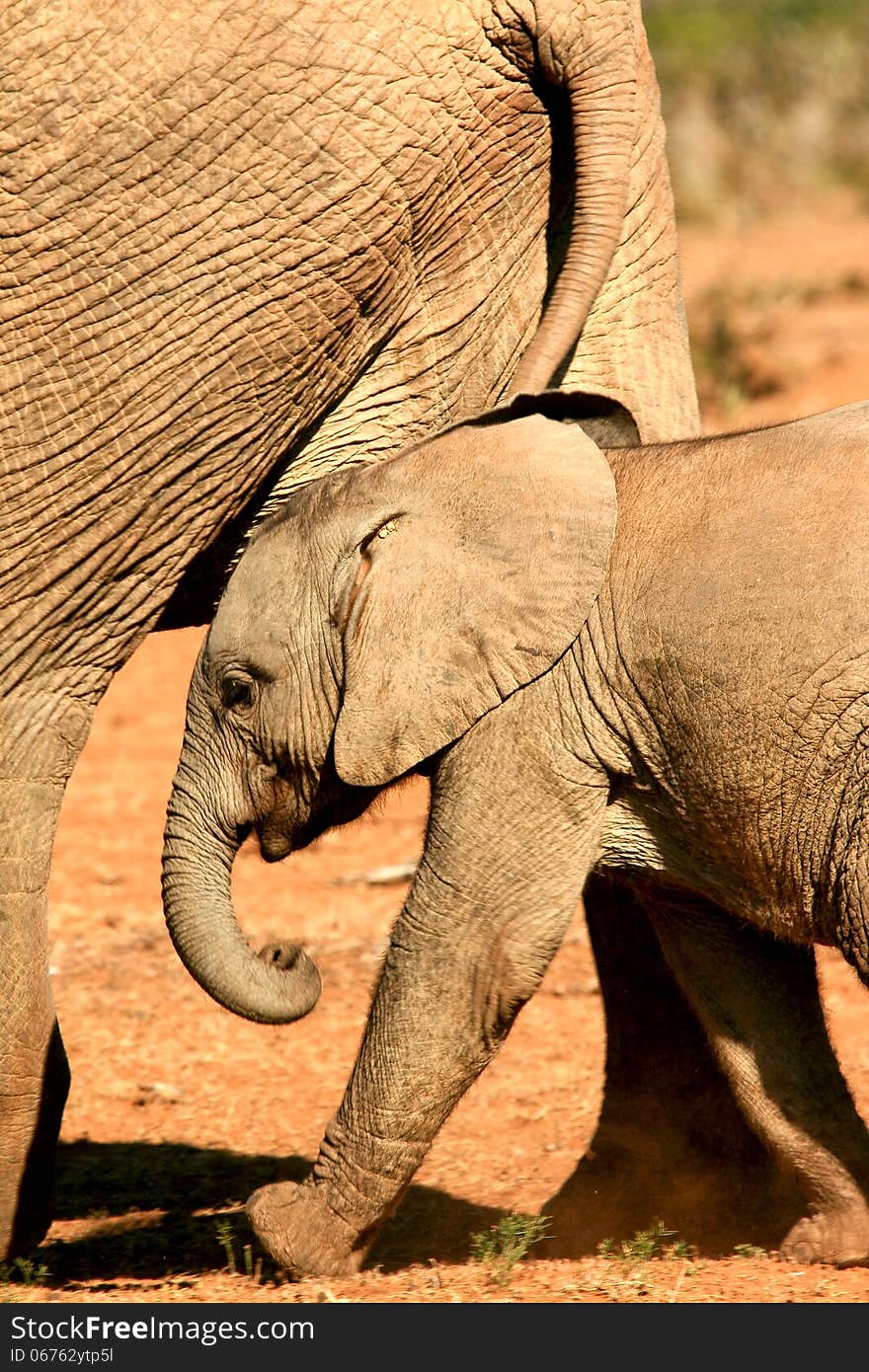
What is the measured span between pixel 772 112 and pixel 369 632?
2284 centimetres

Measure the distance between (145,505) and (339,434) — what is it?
1.65 feet

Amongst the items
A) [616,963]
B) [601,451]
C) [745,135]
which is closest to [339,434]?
[601,451]

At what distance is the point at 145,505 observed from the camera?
4109mm

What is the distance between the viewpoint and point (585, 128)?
426cm

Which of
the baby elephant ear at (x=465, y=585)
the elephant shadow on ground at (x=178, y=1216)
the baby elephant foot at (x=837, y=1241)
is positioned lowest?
the elephant shadow on ground at (x=178, y=1216)

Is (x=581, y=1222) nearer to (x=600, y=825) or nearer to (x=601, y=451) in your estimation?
(x=600, y=825)

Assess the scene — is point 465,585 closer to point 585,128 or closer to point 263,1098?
point 585,128

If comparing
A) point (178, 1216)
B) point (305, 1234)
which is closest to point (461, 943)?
point (305, 1234)

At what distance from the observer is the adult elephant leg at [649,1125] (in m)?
4.62

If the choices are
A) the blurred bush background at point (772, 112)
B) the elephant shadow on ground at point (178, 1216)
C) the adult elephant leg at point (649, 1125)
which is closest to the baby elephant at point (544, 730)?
the adult elephant leg at point (649, 1125)

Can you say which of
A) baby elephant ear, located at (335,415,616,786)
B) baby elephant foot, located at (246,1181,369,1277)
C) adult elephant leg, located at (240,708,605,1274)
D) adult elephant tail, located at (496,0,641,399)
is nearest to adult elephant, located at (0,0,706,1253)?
adult elephant tail, located at (496,0,641,399)

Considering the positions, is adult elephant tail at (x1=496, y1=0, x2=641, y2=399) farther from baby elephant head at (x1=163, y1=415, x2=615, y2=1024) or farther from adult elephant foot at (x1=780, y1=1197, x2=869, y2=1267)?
adult elephant foot at (x1=780, y1=1197, x2=869, y2=1267)

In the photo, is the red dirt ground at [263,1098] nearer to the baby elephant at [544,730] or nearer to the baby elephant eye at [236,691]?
the baby elephant at [544,730]

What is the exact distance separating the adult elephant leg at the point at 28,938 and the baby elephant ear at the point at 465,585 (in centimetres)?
68
